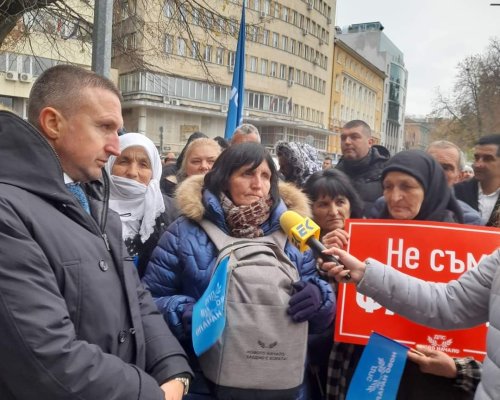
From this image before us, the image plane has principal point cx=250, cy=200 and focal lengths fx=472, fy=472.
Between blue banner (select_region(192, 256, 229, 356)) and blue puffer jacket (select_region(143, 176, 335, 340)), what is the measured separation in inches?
10.8

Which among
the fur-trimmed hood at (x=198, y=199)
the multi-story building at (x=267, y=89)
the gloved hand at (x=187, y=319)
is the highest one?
the multi-story building at (x=267, y=89)

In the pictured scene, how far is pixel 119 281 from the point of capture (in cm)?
176

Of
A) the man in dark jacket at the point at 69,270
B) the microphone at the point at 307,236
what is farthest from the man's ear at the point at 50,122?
the microphone at the point at 307,236

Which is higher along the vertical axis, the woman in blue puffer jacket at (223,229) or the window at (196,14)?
the window at (196,14)

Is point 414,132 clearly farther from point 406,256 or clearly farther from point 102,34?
point 406,256

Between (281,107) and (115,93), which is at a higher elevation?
(281,107)

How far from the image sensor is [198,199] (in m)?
2.55

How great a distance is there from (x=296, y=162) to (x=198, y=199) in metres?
2.62

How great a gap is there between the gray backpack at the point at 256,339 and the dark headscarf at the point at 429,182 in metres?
1.05

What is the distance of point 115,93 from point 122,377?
1050 mm

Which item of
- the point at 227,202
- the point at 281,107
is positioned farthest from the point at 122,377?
the point at 281,107

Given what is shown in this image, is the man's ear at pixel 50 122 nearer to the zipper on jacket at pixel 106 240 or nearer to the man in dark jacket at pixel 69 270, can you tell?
the man in dark jacket at pixel 69 270

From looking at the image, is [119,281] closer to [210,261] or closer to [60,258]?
[60,258]

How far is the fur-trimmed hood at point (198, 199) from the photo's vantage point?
2475 mm
